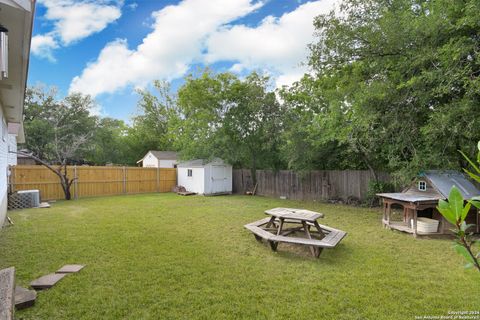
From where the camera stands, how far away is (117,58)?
11992mm

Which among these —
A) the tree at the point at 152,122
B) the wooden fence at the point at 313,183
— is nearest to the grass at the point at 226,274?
the wooden fence at the point at 313,183

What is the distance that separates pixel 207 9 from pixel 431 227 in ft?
27.7

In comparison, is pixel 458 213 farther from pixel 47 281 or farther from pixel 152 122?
pixel 152 122

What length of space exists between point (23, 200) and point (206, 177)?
7584 mm

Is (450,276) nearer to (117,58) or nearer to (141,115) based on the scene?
(117,58)

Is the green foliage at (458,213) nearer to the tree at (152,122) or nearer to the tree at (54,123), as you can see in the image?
the tree at (54,123)

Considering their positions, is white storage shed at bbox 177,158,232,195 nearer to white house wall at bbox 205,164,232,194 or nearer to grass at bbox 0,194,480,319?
white house wall at bbox 205,164,232,194

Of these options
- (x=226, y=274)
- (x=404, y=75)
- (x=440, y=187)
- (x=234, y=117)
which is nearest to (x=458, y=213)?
(x=226, y=274)

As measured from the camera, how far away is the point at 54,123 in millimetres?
21344

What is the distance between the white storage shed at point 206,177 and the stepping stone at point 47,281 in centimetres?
1041

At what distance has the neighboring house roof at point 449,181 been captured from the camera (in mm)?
5949

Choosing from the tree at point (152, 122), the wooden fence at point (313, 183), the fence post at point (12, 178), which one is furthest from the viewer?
the tree at point (152, 122)

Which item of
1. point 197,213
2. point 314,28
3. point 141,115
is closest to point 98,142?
point 141,115

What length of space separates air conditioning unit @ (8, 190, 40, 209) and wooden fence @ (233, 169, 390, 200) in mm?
9455
